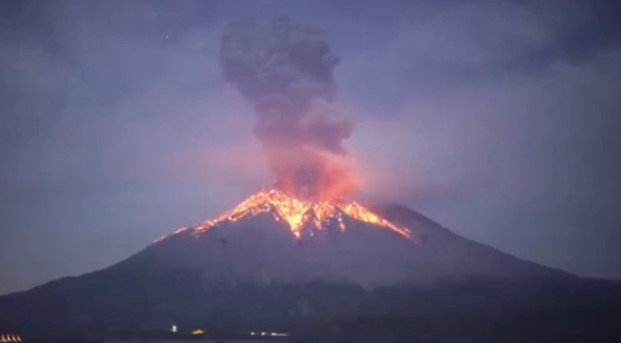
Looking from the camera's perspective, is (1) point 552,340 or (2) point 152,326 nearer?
(1) point 552,340

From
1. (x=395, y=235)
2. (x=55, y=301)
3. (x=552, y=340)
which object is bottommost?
(x=552, y=340)

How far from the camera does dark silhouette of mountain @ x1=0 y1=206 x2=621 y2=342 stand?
3612 inches

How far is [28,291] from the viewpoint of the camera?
12662 centimetres

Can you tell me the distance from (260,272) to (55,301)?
1057 inches

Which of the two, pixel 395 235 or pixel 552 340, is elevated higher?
pixel 395 235

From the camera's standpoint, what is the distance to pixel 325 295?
113 metres

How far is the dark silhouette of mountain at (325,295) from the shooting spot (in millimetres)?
91750

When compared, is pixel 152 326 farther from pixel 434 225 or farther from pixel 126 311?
pixel 434 225

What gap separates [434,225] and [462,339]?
209 feet

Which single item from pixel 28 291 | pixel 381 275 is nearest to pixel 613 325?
pixel 381 275

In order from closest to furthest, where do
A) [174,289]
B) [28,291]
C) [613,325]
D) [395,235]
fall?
1. [613,325]
2. [174,289]
3. [28,291]
4. [395,235]

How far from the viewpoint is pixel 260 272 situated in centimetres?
12556

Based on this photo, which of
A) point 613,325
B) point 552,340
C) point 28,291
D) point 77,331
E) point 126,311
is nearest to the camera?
point 552,340

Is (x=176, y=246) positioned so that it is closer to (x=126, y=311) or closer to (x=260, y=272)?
(x=260, y=272)
